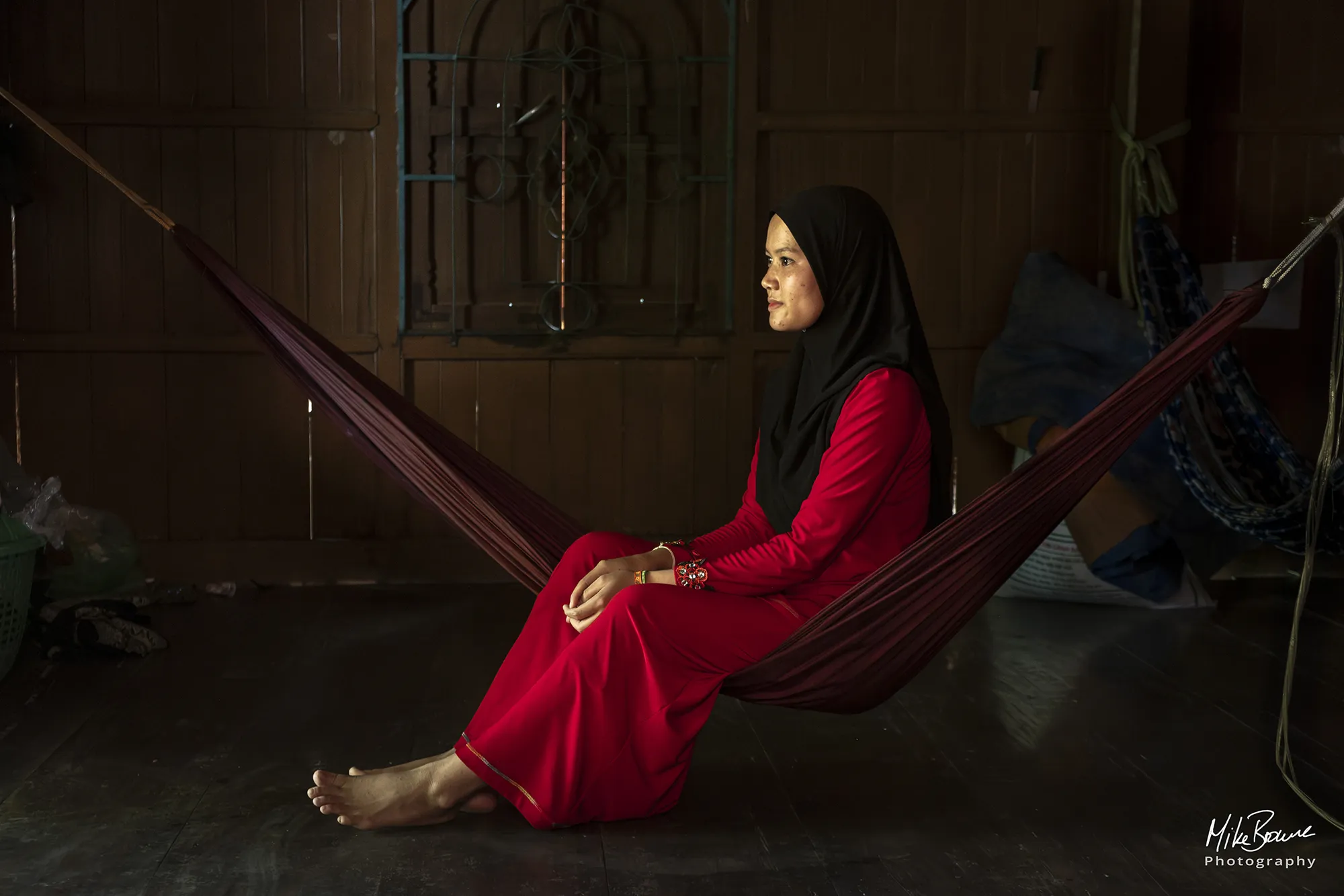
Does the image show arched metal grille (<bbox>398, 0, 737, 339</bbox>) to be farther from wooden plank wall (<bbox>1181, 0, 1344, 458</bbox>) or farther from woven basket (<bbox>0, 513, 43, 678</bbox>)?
wooden plank wall (<bbox>1181, 0, 1344, 458</bbox>)

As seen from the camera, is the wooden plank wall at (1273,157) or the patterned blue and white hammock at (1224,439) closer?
the patterned blue and white hammock at (1224,439)

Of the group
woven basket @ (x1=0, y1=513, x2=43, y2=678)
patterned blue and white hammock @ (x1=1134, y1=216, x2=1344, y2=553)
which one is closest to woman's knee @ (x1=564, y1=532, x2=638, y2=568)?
woven basket @ (x1=0, y1=513, x2=43, y2=678)

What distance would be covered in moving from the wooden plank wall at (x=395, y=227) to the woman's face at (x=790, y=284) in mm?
1747

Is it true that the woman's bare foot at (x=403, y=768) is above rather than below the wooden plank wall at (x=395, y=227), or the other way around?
below

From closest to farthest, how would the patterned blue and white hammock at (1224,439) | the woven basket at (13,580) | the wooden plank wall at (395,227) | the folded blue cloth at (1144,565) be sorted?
the woven basket at (13,580), the patterned blue and white hammock at (1224,439), the folded blue cloth at (1144,565), the wooden plank wall at (395,227)

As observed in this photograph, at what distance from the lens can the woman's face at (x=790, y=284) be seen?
6.59 feet

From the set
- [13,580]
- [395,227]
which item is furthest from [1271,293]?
[13,580]

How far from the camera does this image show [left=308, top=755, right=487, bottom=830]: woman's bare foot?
A: 1.94 metres

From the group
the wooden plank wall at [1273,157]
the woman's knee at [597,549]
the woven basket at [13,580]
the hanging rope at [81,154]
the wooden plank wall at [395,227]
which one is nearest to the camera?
the woman's knee at [597,549]

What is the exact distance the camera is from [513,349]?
12.3ft

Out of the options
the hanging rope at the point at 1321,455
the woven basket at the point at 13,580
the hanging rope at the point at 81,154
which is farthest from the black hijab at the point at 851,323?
the woven basket at the point at 13,580

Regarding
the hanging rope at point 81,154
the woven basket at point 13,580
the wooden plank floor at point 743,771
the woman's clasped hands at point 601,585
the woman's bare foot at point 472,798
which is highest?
the hanging rope at point 81,154

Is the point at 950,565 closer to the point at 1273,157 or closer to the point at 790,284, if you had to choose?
the point at 790,284

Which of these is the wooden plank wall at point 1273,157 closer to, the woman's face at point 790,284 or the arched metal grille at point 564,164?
the arched metal grille at point 564,164
